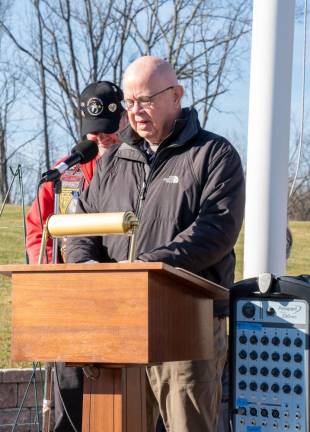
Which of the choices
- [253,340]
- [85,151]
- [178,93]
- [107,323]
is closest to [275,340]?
[253,340]

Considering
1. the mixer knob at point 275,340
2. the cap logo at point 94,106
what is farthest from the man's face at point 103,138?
the mixer knob at point 275,340

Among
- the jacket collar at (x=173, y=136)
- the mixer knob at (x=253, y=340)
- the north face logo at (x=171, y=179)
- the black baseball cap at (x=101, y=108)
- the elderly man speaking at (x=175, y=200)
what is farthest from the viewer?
the black baseball cap at (x=101, y=108)

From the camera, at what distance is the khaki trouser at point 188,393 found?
4656 mm

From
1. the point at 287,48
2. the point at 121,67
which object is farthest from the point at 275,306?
the point at 121,67

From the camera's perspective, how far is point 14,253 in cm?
1241

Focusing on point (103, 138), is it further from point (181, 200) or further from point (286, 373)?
point (286, 373)

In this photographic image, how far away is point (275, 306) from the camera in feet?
12.7

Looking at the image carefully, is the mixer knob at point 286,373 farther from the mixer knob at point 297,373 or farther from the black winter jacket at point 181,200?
the black winter jacket at point 181,200

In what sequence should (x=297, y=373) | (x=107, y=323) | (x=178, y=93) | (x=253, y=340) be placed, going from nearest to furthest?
(x=107, y=323)
(x=297, y=373)
(x=253, y=340)
(x=178, y=93)

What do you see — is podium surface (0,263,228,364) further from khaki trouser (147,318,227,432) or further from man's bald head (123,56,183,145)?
man's bald head (123,56,183,145)

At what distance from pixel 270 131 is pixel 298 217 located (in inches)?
734

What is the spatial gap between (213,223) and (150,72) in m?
0.84

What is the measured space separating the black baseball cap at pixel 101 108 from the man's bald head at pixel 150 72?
3.99 feet

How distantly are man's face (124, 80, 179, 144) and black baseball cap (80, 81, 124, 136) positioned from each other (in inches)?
46.3
